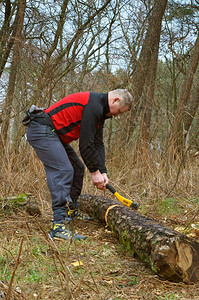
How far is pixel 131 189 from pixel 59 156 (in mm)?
2409

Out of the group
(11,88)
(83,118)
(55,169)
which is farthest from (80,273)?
(11,88)

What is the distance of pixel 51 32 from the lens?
24.5 ft

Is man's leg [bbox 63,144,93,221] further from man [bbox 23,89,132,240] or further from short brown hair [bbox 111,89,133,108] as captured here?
short brown hair [bbox 111,89,133,108]

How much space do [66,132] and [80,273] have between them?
61.6 inches

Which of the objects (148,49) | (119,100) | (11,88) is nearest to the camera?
(119,100)

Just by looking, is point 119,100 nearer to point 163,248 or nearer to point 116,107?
point 116,107

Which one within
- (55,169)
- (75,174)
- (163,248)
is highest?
(55,169)

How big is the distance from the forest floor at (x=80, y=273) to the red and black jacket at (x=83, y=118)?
920 mm

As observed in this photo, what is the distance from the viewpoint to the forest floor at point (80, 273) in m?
1.46

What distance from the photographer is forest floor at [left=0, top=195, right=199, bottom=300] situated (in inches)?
57.7

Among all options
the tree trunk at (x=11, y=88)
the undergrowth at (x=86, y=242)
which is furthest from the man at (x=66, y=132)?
the tree trunk at (x=11, y=88)

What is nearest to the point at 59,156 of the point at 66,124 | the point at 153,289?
the point at 66,124

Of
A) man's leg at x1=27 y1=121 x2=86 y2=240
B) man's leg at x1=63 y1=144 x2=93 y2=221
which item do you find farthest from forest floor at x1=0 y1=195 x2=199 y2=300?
man's leg at x1=63 y1=144 x2=93 y2=221

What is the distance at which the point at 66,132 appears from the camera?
10.4 ft
